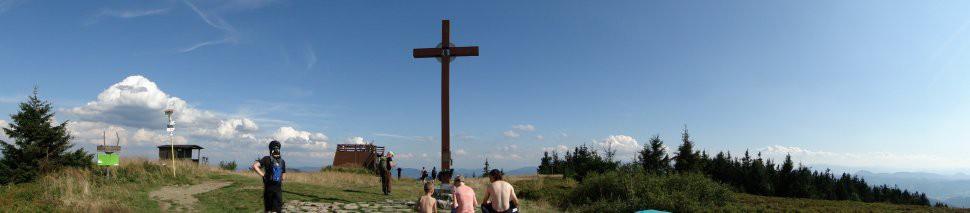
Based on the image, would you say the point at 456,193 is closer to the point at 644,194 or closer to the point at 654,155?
the point at 644,194

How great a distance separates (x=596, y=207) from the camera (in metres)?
20.5

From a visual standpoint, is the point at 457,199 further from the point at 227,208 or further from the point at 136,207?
the point at 136,207

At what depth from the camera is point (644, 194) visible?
814 inches

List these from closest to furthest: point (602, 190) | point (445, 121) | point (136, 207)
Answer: point (136, 207) < point (445, 121) < point (602, 190)

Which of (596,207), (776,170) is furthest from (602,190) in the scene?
(776,170)

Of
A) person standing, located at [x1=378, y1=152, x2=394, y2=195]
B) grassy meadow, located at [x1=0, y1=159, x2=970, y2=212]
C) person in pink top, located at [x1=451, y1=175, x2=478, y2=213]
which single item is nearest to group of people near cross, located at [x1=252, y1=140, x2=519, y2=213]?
person in pink top, located at [x1=451, y1=175, x2=478, y2=213]

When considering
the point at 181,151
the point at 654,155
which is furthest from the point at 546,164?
the point at 181,151

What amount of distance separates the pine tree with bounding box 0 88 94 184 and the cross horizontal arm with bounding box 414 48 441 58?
24537mm

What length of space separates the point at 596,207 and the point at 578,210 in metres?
0.77

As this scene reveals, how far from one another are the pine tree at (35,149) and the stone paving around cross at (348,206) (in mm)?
22105

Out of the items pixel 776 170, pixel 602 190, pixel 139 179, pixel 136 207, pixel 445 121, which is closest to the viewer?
pixel 136 207

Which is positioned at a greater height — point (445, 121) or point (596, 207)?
point (445, 121)

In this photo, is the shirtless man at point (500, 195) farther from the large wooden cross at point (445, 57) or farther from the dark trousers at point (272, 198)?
the large wooden cross at point (445, 57)

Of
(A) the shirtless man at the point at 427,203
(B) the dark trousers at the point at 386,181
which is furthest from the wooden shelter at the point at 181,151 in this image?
(A) the shirtless man at the point at 427,203
